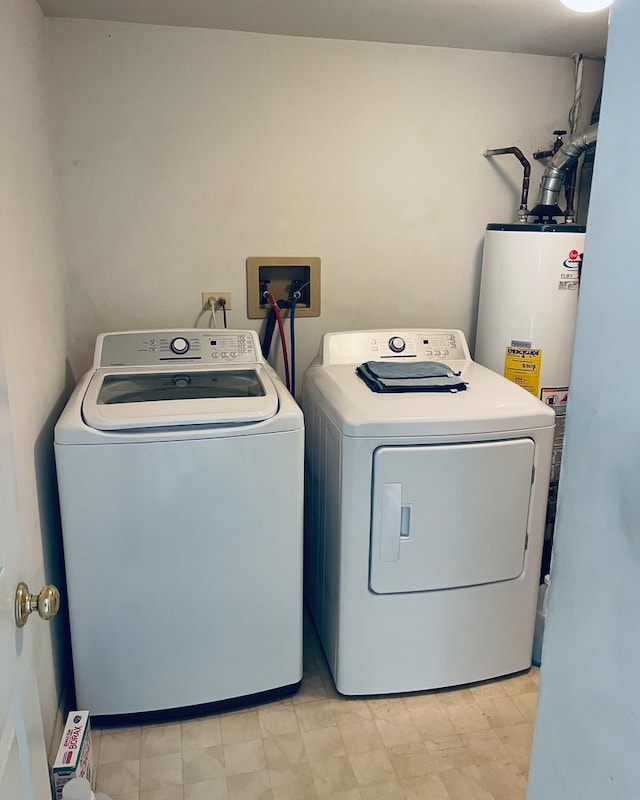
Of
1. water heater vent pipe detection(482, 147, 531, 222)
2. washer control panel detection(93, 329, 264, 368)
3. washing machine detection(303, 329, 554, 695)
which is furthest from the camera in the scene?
water heater vent pipe detection(482, 147, 531, 222)

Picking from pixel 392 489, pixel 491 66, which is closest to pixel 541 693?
pixel 392 489

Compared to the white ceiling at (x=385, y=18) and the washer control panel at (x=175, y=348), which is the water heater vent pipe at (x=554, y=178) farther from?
the washer control panel at (x=175, y=348)

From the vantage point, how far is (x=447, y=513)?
1.92 meters

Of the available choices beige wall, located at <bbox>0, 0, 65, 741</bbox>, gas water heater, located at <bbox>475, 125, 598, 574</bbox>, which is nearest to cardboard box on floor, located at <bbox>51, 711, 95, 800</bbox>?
beige wall, located at <bbox>0, 0, 65, 741</bbox>

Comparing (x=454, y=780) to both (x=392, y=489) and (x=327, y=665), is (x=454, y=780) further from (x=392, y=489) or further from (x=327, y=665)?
(x=392, y=489)

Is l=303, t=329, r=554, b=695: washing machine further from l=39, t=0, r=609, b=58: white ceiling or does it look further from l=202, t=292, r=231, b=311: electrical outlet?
l=39, t=0, r=609, b=58: white ceiling

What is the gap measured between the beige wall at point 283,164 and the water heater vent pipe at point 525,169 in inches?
1.7

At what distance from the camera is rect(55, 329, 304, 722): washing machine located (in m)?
1.74

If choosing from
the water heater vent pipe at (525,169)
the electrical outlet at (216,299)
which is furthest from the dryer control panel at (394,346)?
the water heater vent pipe at (525,169)

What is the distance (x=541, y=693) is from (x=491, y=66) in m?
2.27

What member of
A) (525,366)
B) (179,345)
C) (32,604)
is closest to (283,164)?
(179,345)

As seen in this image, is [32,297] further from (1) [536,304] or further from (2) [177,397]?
(1) [536,304]

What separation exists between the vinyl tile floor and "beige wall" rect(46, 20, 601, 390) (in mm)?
1248

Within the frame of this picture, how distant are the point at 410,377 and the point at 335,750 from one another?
110cm
